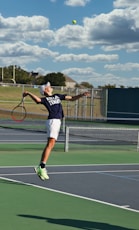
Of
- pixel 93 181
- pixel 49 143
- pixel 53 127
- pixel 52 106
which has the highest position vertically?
pixel 52 106

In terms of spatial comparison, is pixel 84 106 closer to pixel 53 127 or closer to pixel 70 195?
pixel 53 127

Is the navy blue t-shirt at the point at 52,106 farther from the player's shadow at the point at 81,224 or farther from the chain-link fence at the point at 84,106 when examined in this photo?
the chain-link fence at the point at 84,106

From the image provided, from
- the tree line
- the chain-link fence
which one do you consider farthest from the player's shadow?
the tree line

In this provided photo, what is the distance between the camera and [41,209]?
23.0ft

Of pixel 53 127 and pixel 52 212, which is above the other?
pixel 53 127

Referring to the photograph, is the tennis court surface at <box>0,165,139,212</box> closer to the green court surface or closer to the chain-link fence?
the green court surface

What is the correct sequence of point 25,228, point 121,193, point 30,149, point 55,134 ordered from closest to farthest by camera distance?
1. point 25,228
2. point 121,193
3. point 55,134
4. point 30,149

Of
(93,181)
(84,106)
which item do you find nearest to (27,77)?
(84,106)

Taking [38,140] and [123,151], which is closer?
[123,151]

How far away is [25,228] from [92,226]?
80cm

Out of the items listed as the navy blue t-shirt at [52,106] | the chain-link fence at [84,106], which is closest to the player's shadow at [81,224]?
→ the navy blue t-shirt at [52,106]

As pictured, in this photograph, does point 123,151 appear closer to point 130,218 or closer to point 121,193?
point 121,193

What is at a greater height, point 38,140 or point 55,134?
point 55,134

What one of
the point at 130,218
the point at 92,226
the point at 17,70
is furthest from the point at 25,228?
the point at 17,70
